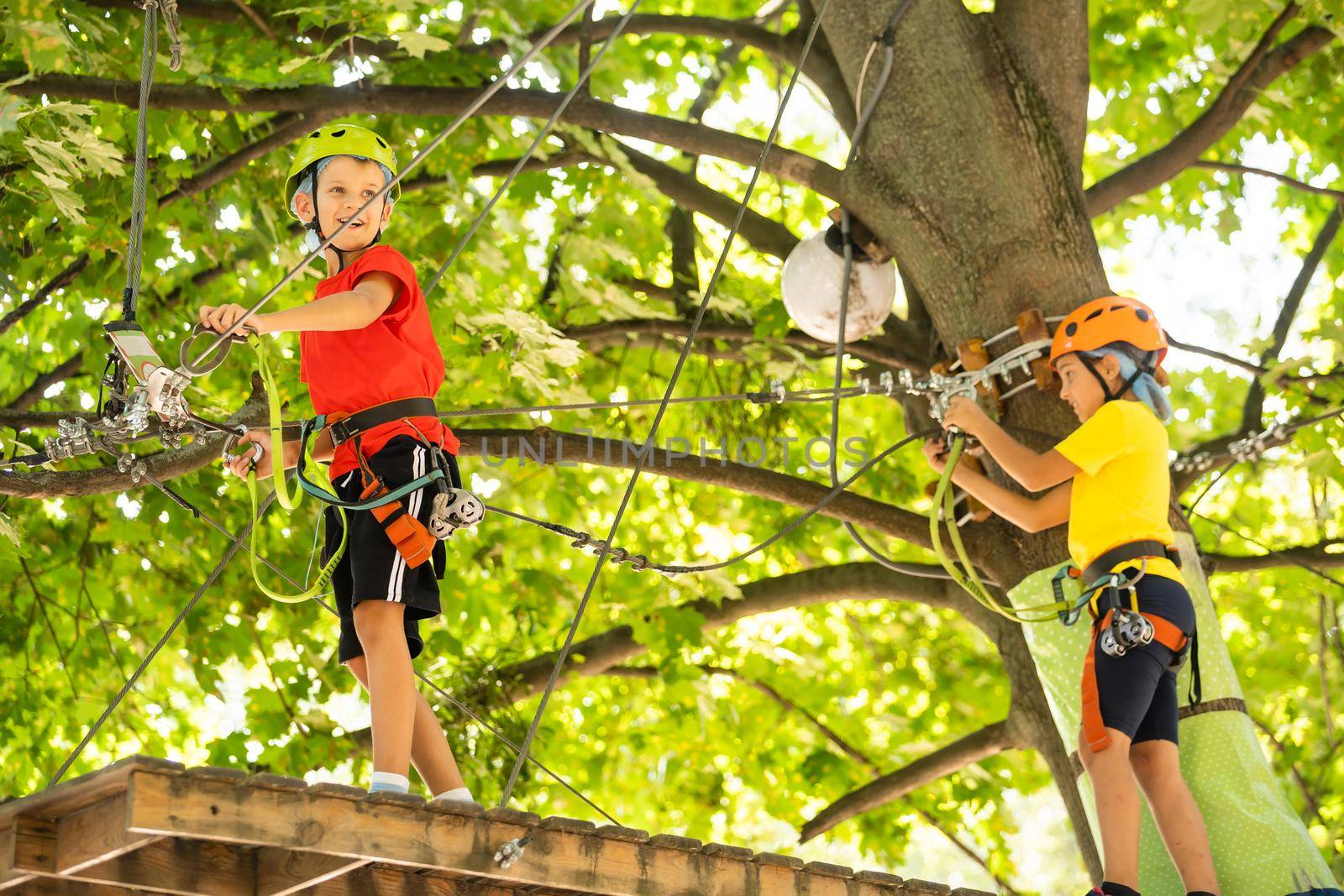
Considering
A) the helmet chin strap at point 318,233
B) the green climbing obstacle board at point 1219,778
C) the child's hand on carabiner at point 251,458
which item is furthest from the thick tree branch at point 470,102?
the green climbing obstacle board at point 1219,778

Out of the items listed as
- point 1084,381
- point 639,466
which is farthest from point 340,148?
point 1084,381

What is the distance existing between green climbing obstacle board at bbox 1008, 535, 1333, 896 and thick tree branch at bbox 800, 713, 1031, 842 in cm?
185

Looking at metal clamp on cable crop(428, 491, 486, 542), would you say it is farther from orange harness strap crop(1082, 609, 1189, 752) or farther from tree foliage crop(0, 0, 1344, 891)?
orange harness strap crop(1082, 609, 1189, 752)

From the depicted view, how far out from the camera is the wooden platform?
285 centimetres

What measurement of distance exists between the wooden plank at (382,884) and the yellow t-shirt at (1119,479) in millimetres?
2125

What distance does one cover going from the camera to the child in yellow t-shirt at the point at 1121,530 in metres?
4.06

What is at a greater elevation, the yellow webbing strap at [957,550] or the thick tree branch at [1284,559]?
the thick tree branch at [1284,559]

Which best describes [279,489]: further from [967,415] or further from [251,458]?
[967,415]

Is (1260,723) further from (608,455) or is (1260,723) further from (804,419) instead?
(608,455)

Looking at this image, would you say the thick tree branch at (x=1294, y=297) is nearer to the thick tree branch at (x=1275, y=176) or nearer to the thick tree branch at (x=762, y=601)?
the thick tree branch at (x=1275, y=176)

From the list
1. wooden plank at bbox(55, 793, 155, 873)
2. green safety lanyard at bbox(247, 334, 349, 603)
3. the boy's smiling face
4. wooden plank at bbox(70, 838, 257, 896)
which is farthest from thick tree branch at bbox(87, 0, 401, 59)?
wooden plank at bbox(55, 793, 155, 873)

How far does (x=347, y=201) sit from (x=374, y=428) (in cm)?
68

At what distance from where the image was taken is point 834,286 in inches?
220

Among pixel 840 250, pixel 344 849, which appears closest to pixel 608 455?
pixel 840 250
